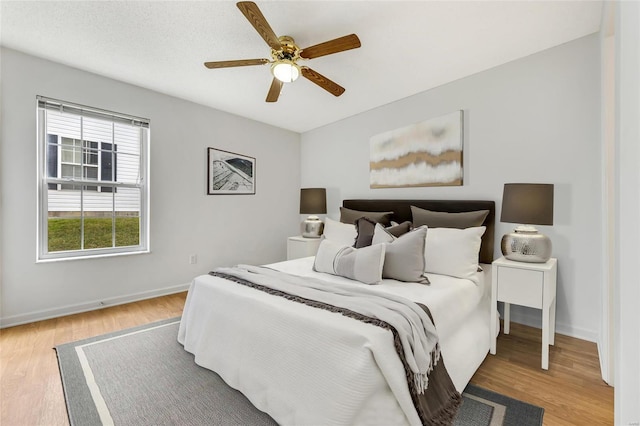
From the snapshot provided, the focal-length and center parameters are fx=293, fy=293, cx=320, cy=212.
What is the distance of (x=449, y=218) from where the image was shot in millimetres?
2795

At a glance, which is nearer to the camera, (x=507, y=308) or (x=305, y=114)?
(x=507, y=308)

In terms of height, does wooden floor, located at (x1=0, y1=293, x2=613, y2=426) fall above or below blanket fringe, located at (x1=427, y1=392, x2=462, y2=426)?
below

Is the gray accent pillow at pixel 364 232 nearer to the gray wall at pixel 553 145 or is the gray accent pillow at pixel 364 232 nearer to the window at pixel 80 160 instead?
the gray wall at pixel 553 145

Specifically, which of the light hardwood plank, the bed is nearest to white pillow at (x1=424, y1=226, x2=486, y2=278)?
the bed

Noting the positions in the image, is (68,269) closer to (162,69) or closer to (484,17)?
(162,69)

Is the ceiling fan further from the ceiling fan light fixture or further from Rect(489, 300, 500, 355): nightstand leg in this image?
Rect(489, 300, 500, 355): nightstand leg

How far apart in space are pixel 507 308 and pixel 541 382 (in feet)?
2.38

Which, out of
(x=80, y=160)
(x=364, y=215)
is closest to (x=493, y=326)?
(x=364, y=215)

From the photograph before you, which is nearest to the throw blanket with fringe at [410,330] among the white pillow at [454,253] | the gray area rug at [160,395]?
the gray area rug at [160,395]

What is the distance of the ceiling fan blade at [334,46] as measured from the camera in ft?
6.22

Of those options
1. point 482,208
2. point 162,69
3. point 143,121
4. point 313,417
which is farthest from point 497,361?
point 143,121

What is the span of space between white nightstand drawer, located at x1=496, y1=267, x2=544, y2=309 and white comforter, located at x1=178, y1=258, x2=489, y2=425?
0.23 metres

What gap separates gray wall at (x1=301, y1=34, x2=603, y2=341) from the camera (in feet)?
7.69

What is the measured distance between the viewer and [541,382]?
6.03ft
